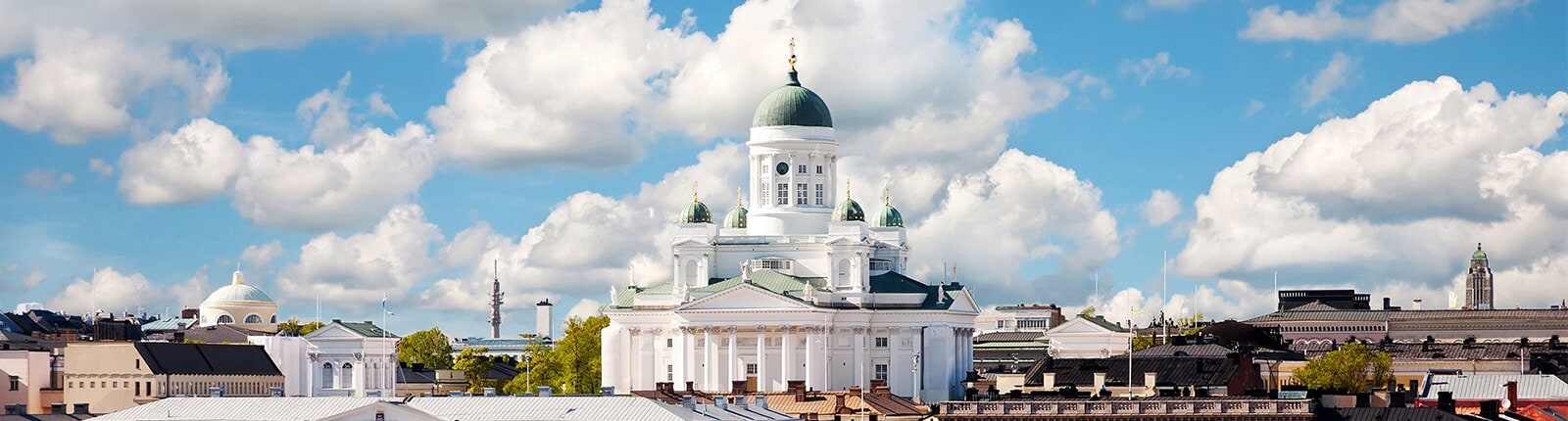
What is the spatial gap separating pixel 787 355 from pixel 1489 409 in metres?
67.1

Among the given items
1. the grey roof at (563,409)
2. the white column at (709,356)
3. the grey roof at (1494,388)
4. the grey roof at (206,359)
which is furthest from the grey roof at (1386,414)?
the grey roof at (206,359)

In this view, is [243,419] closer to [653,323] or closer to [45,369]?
[45,369]

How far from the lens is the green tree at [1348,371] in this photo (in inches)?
6284

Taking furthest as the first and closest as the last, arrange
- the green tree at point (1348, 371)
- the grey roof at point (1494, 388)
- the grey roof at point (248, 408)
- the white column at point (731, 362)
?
1. the white column at point (731, 362)
2. the green tree at point (1348, 371)
3. the grey roof at point (1494, 388)
4. the grey roof at point (248, 408)

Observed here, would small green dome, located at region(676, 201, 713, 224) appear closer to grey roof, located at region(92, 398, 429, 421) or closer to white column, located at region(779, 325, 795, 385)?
white column, located at region(779, 325, 795, 385)

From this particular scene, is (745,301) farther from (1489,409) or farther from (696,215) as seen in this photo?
(1489,409)

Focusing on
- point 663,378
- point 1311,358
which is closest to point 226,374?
point 663,378

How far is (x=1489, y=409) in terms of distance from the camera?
125 meters

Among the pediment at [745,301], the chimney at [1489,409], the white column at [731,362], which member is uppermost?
the pediment at [745,301]

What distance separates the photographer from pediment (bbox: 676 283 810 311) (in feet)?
612

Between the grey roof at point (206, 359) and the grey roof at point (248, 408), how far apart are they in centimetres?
5947

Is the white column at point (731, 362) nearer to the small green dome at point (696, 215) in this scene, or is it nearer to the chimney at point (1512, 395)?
the small green dome at point (696, 215)

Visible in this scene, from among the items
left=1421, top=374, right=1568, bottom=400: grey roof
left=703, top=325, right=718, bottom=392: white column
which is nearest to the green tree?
left=1421, top=374, right=1568, bottom=400: grey roof

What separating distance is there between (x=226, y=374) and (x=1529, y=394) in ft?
234
